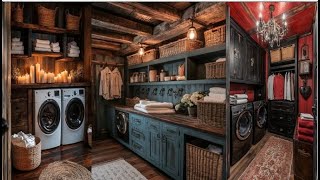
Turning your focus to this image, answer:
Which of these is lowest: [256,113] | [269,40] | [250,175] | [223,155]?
[250,175]

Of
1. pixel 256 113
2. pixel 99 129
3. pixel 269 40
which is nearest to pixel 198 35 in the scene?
pixel 269 40

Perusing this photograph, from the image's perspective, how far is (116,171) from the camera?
7.34 ft

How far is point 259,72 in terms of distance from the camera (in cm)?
149

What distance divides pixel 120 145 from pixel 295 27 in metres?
3.03

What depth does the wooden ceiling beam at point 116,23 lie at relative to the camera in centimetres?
210

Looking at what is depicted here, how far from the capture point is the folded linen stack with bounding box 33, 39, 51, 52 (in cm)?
201

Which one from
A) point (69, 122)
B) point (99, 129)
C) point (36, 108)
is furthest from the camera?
point (99, 129)

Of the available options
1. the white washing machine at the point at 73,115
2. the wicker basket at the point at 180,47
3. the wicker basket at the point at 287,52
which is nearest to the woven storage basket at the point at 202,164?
the wicker basket at the point at 287,52

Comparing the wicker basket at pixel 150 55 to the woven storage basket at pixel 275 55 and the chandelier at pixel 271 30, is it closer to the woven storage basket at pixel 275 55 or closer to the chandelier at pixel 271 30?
the chandelier at pixel 271 30

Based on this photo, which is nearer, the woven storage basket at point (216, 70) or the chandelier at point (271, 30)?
the chandelier at point (271, 30)

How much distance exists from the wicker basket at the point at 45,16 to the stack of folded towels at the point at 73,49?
11.6 inches

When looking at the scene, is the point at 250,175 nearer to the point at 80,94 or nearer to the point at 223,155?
the point at 223,155

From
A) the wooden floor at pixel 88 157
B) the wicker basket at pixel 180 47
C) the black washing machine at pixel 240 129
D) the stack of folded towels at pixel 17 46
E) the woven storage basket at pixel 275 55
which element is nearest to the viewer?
the woven storage basket at pixel 275 55

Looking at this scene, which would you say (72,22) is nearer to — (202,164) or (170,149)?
(170,149)
